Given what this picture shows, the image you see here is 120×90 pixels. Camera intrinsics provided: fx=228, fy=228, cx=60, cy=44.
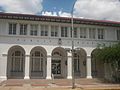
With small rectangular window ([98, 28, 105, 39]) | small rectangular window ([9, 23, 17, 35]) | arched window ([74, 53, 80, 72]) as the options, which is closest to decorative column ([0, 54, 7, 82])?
small rectangular window ([9, 23, 17, 35])

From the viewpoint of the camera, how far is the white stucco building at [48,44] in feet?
95.8

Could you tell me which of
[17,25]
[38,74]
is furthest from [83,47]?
[17,25]

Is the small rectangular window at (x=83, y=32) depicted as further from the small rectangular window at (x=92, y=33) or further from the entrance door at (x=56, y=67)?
the entrance door at (x=56, y=67)

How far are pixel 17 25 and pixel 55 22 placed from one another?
5037 mm

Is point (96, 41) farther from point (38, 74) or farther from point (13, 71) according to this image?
point (13, 71)

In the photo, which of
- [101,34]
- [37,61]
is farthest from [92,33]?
[37,61]

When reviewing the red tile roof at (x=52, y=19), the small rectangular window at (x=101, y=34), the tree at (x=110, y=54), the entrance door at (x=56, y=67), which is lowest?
the entrance door at (x=56, y=67)

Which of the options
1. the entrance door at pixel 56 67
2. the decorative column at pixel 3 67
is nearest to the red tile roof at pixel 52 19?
the decorative column at pixel 3 67

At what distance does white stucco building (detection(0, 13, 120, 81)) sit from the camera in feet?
95.8

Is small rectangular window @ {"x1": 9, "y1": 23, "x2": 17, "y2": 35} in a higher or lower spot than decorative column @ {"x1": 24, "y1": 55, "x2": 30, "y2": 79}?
higher

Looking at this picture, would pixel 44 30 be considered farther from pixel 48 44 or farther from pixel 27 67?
pixel 27 67

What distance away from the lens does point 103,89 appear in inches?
837

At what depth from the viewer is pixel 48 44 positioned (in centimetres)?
3030

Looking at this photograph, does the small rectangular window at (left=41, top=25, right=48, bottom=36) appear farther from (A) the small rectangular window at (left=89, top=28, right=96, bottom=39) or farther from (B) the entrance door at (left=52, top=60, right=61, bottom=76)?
(A) the small rectangular window at (left=89, top=28, right=96, bottom=39)
